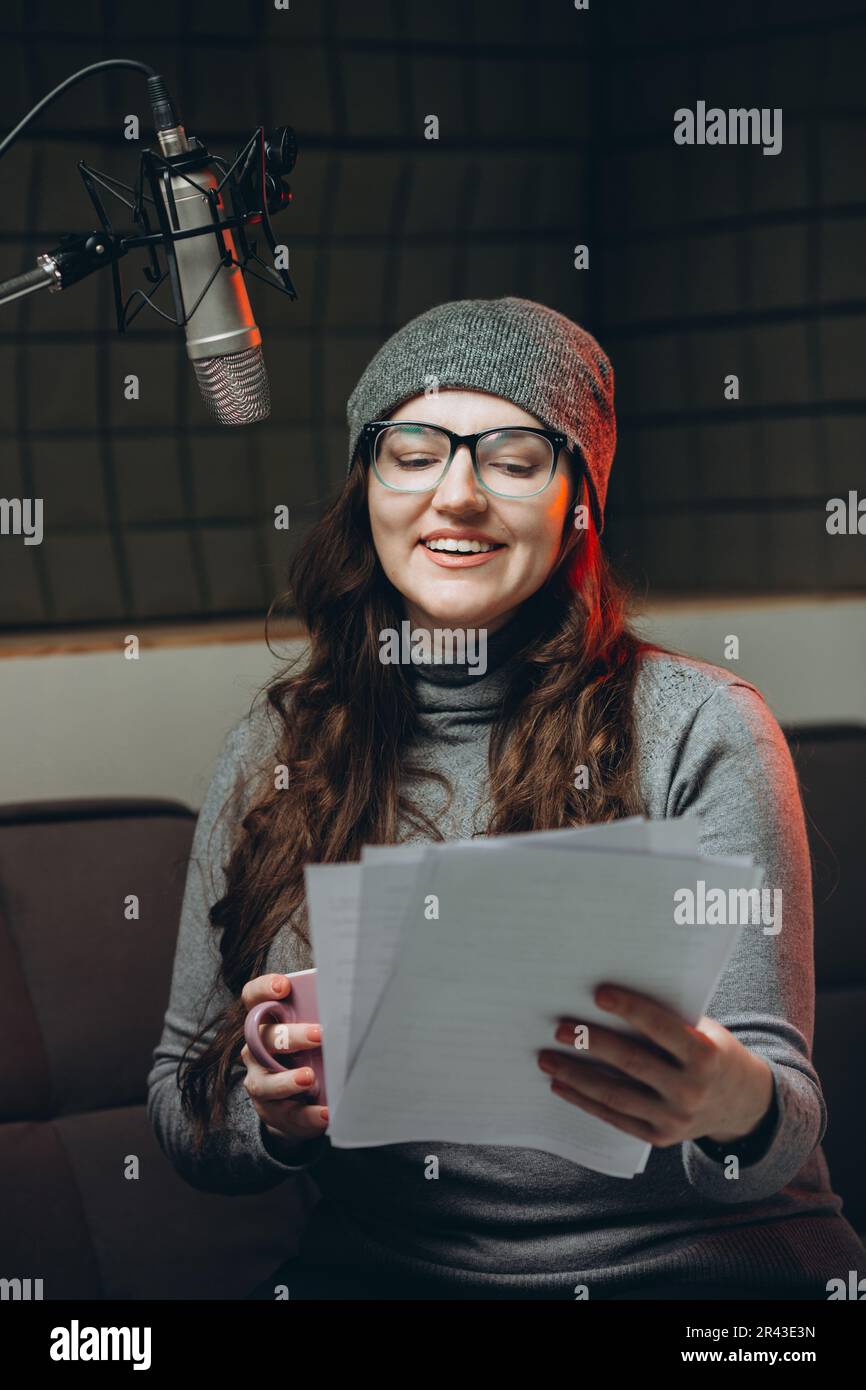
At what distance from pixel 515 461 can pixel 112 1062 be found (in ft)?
3.24

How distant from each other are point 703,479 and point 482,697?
106 centimetres

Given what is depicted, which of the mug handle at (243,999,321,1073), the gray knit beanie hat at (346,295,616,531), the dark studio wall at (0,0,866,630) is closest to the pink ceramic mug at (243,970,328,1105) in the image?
the mug handle at (243,999,321,1073)

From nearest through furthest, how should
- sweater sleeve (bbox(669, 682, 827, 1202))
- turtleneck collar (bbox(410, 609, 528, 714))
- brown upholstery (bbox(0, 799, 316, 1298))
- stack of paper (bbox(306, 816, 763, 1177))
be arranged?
1. stack of paper (bbox(306, 816, 763, 1177))
2. sweater sleeve (bbox(669, 682, 827, 1202))
3. turtleneck collar (bbox(410, 609, 528, 714))
4. brown upholstery (bbox(0, 799, 316, 1298))

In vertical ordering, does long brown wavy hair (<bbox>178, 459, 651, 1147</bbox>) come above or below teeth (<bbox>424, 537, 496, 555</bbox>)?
below

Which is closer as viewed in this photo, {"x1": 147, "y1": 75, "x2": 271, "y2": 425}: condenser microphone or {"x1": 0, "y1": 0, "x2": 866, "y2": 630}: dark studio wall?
{"x1": 147, "y1": 75, "x2": 271, "y2": 425}: condenser microphone

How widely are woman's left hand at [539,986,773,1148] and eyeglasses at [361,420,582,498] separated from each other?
1.96 ft

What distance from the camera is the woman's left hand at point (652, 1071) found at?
947mm

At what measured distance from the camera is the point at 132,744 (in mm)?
2074

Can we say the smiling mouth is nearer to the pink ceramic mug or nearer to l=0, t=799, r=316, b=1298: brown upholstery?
the pink ceramic mug

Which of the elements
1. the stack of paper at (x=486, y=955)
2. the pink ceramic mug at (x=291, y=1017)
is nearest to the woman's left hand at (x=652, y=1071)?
the stack of paper at (x=486, y=955)

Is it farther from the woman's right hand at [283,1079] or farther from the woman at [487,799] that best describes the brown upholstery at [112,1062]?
the woman's right hand at [283,1079]

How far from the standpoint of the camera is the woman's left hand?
95 cm

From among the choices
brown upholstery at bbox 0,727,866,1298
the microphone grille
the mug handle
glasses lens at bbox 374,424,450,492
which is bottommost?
brown upholstery at bbox 0,727,866,1298
